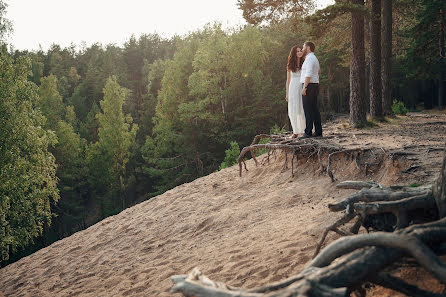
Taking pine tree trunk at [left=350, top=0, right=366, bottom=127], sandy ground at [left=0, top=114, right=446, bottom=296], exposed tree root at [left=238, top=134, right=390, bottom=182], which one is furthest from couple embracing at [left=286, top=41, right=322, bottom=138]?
pine tree trunk at [left=350, top=0, right=366, bottom=127]

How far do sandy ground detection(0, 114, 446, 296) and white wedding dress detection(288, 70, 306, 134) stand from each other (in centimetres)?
92

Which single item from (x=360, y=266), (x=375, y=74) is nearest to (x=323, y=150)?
(x=360, y=266)

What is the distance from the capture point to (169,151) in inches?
1417

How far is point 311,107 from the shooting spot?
8539 millimetres

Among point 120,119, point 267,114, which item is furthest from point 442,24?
point 120,119

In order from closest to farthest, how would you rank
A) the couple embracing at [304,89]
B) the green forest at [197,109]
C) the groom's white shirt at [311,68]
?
the groom's white shirt at [311,68]
the couple embracing at [304,89]
the green forest at [197,109]

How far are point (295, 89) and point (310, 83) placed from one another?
0.68 meters

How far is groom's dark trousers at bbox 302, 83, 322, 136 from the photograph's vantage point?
27.6ft

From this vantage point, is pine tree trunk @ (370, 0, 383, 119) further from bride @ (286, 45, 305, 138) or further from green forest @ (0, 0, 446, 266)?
green forest @ (0, 0, 446, 266)

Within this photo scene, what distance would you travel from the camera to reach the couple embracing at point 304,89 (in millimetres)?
8242

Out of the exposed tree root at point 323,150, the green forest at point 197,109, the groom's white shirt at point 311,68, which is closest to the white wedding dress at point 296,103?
the groom's white shirt at point 311,68

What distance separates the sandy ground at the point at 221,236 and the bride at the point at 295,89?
0.95m

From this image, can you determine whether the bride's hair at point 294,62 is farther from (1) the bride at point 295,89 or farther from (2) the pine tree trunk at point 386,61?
(2) the pine tree trunk at point 386,61

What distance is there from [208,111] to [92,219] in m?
18.8
